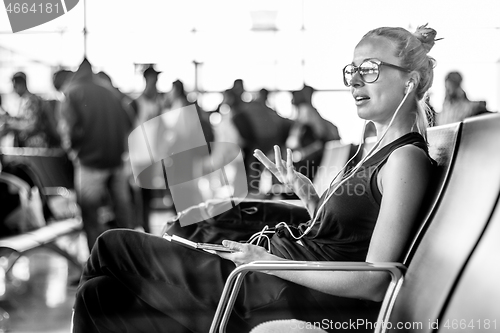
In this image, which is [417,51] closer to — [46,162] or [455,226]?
[455,226]

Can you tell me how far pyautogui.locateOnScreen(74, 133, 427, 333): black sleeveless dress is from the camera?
122cm

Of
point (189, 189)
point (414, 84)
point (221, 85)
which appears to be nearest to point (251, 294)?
point (414, 84)

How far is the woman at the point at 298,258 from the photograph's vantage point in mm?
1209

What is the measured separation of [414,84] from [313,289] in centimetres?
51

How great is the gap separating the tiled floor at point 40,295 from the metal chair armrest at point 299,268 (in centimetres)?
130

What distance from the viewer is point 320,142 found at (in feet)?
6.96

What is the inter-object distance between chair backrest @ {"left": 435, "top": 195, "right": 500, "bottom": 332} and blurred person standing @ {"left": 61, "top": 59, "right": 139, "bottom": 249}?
1.85 m

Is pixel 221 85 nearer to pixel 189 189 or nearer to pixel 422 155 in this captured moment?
pixel 189 189

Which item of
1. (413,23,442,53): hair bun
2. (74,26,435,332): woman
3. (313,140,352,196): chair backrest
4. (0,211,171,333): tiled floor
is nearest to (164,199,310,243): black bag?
(313,140,352,196): chair backrest

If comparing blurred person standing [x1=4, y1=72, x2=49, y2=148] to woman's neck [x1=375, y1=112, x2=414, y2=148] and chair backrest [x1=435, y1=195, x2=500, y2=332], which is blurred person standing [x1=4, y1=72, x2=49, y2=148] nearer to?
woman's neck [x1=375, y1=112, x2=414, y2=148]

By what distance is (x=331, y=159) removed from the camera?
6.58ft

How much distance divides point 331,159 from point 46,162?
1693 mm

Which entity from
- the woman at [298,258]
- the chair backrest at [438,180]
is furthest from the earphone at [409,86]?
the chair backrest at [438,180]

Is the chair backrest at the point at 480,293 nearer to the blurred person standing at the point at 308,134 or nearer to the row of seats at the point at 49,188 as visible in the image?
the blurred person standing at the point at 308,134
